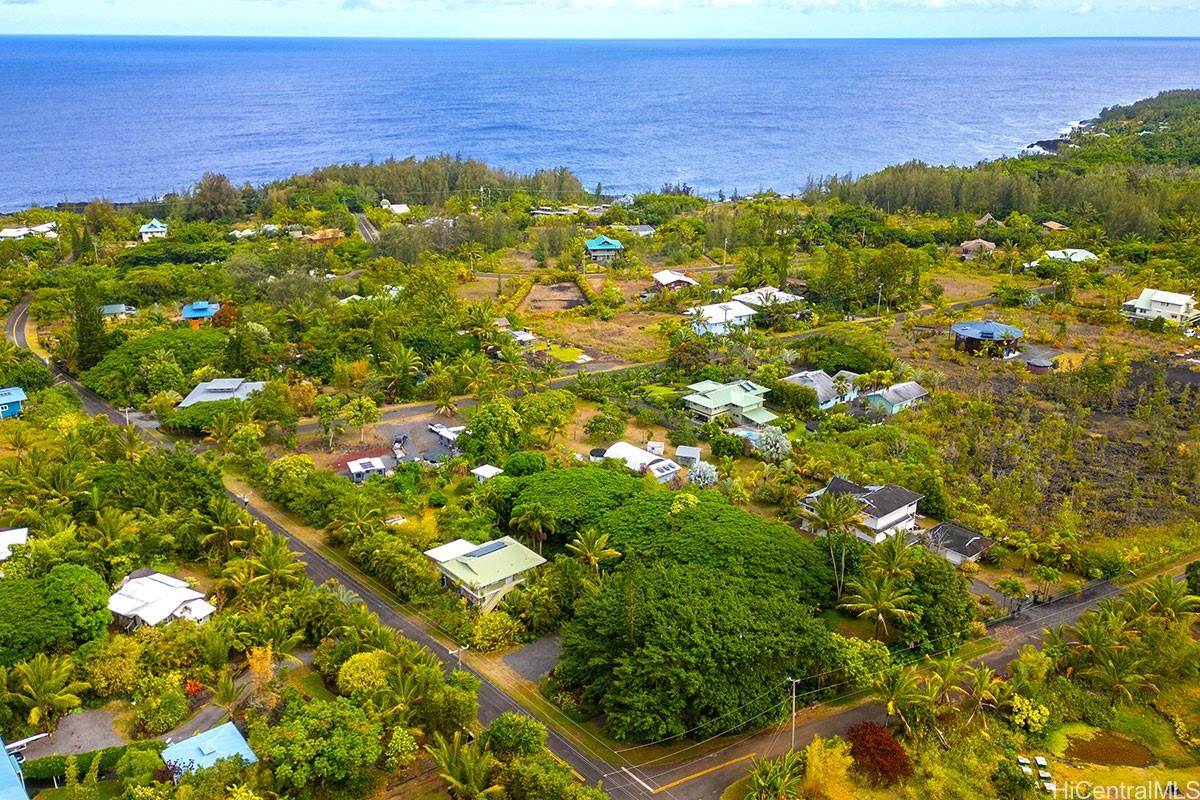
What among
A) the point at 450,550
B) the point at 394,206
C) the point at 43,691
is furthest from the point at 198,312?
the point at 394,206

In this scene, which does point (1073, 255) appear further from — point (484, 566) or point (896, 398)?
point (484, 566)

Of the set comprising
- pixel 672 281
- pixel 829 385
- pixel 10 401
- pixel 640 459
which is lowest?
pixel 829 385

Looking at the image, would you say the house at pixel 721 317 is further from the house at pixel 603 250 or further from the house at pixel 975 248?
the house at pixel 975 248

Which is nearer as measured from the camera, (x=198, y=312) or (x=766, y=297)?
(x=198, y=312)

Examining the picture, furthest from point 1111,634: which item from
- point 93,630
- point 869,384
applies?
point 93,630

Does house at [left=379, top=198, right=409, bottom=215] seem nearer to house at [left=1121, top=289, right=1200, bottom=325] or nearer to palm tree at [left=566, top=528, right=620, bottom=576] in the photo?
house at [left=1121, top=289, right=1200, bottom=325]

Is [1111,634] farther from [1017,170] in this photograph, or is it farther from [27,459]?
[1017,170]

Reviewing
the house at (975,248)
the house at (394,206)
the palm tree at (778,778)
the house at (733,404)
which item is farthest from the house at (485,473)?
the house at (394,206)
